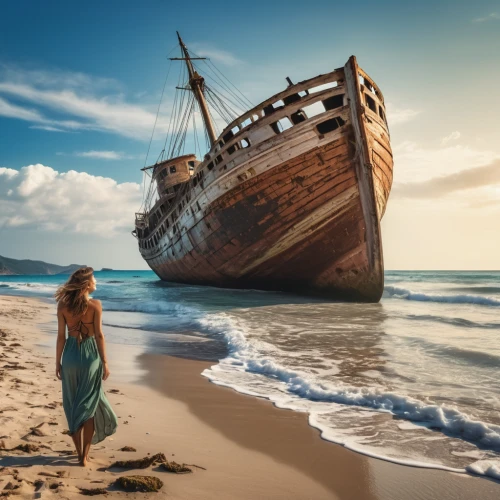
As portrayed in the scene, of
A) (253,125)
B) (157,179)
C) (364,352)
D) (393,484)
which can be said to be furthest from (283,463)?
(157,179)

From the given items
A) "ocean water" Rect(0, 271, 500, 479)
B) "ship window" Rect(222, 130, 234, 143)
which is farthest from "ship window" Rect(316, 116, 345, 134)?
"ocean water" Rect(0, 271, 500, 479)

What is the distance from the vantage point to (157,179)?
1029 inches

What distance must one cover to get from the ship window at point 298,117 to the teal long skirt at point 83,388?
37.2ft

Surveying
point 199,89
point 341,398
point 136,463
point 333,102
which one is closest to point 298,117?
point 333,102

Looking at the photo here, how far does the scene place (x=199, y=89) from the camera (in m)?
21.9

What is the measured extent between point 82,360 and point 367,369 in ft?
13.0

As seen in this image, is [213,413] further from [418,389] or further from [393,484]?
[418,389]

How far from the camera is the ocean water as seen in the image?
3.28m

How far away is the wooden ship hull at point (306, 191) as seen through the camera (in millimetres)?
12352

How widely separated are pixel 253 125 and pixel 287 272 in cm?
536

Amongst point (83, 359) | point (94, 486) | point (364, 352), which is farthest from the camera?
point (364, 352)

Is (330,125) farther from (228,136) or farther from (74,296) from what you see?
(74,296)

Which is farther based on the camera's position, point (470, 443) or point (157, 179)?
point (157, 179)

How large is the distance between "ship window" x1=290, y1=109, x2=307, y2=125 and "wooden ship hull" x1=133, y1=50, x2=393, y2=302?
31 mm
